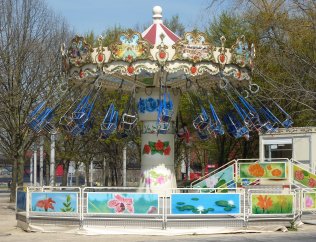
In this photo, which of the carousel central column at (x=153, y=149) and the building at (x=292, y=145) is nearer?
the carousel central column at (x=153, y=149)

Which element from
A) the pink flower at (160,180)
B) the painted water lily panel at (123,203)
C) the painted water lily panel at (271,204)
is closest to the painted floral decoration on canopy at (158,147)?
the pink flower at (160,180)

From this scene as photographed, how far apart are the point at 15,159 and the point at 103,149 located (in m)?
17.3

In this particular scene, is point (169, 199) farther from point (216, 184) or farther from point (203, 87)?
point (216, 184)

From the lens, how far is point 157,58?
21875mm

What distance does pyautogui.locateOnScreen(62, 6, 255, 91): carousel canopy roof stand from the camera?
21891mm

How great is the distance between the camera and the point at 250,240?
16.9 metres

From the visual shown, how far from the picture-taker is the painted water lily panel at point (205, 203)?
18516mm

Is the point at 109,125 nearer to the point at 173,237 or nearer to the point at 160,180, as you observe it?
the point at 160,180

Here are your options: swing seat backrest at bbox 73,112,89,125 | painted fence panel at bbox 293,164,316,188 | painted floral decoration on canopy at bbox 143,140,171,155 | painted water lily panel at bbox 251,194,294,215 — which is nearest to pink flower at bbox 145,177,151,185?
painted floral decoration on canopy at bbox 143,140,171,155

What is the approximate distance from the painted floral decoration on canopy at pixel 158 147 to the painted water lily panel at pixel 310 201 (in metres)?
6.61

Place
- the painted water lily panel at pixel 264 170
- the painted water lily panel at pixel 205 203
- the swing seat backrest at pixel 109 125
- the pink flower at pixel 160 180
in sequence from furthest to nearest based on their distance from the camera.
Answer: the painted water lily panel at pixel 264 170 → the pink flower at pixel 160 180 → the swing seat backrest at pixel 109 125 → the painted water lily panel at pixel 205 203

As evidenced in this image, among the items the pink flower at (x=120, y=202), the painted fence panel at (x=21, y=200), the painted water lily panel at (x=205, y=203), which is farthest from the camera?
the painted fence panel at (x=21, y=200)

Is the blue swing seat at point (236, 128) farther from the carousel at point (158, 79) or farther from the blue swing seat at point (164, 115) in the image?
the blue swing seat at point (164, 115)

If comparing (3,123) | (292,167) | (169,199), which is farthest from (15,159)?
(169,199)
